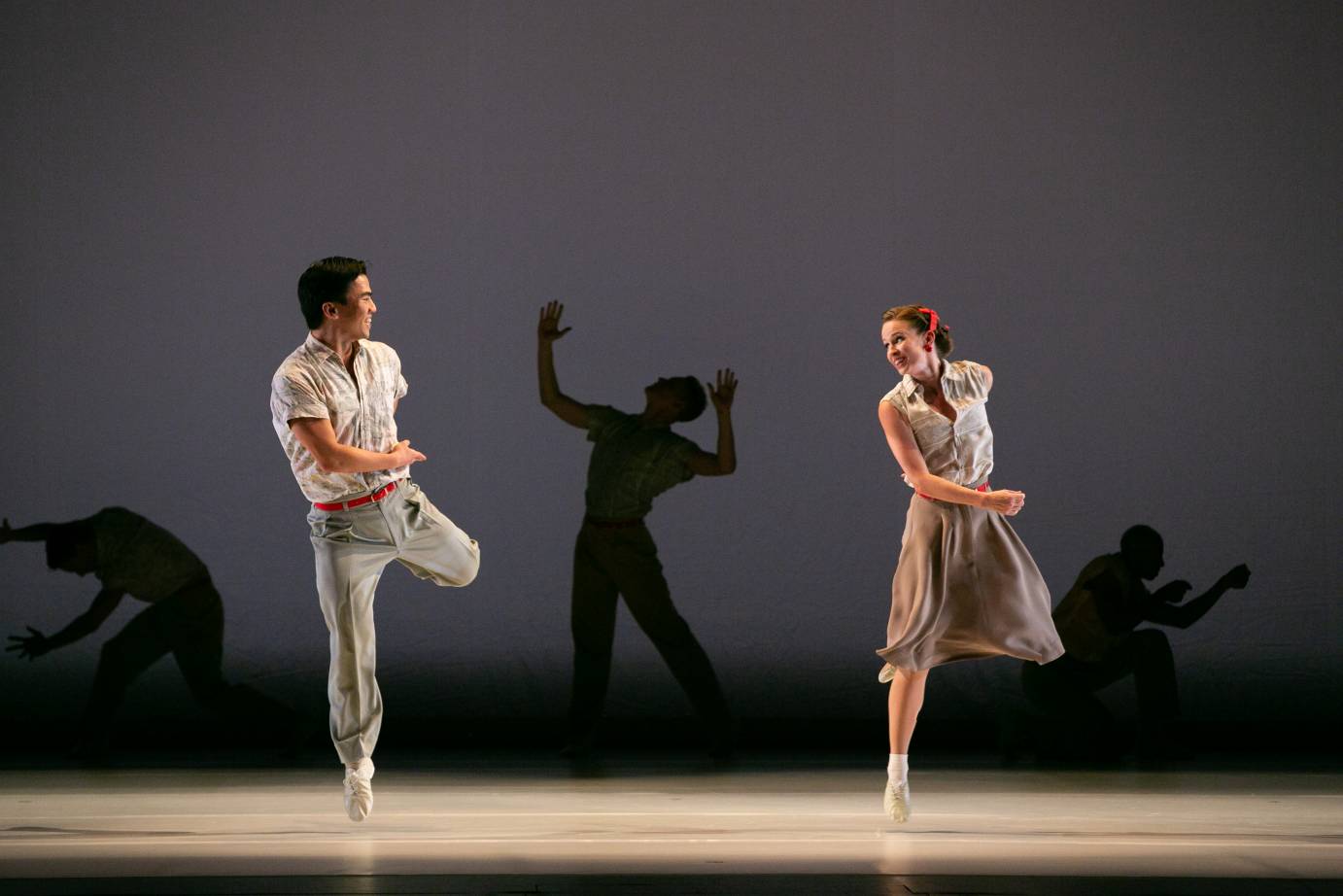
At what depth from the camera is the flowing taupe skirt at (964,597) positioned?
12.7ft

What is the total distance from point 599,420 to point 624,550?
47cm

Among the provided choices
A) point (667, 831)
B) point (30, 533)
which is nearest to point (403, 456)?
point (667, 831)

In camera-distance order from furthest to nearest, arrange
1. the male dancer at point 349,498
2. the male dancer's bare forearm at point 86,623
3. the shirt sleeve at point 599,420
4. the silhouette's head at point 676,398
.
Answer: the silhouette's head at point 676,398 → the shirt sleeve at point 599,420 → the male dancer's bare forearm at point 86,623 → the male dancer at point 349,498

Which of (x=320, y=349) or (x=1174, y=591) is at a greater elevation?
(x=320, y=349)

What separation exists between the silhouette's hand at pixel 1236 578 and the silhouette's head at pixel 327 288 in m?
3.36

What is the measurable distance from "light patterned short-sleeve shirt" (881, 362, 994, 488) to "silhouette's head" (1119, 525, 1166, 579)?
2012 mm

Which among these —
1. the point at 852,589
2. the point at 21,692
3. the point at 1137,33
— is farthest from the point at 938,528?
the point at 21,692

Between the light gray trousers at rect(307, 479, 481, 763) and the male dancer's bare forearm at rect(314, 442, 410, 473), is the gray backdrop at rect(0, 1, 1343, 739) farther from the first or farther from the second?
the male dancer's bare forearm at rect(314, 442, 410, 473)

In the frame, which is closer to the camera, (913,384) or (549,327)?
(913,384)

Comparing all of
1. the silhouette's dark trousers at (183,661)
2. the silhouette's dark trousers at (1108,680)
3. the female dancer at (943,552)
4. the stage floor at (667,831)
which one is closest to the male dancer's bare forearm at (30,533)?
the silhouette's dark trousers at (183,661)

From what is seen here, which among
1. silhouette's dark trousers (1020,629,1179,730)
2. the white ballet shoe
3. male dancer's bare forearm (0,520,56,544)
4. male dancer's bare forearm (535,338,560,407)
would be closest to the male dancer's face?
the white ballet shoe

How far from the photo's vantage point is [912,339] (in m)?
3.92

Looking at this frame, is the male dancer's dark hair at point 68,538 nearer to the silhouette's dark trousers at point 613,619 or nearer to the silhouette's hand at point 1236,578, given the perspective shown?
the silhouette's dark trousers at point 613,619

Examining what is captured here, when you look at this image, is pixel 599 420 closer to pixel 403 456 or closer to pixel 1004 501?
pixel 403 456
